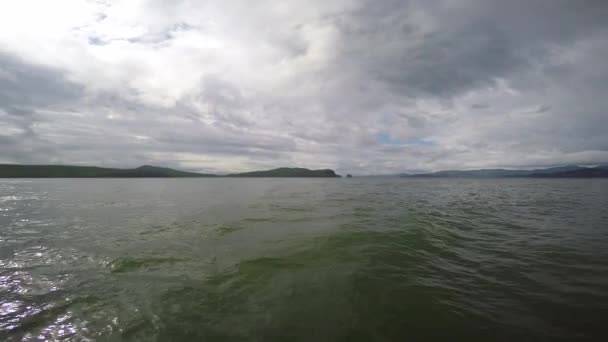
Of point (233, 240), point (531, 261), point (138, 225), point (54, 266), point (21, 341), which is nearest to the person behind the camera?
point (21, 341)

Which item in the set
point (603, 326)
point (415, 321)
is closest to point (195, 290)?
point (415, 321)

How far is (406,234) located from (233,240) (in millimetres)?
8526

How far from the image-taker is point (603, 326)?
4.43 m

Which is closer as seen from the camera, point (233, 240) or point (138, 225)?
point (233, 240)

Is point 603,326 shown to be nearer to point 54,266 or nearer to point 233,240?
point 233,240

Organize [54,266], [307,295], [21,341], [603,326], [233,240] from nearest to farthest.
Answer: [21,341], [603,326], [307,295], [54,266], [233,240]

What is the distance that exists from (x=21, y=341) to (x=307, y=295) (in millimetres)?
5366

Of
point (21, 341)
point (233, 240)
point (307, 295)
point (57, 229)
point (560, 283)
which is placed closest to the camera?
point (21, 341)

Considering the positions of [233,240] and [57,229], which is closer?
[233,240]

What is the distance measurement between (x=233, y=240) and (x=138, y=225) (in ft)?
24.1

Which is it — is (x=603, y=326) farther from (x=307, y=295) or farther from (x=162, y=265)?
(x=162, y=265)

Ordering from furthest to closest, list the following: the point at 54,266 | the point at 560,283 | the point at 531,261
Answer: the point at 531,261 → the point at 54,266 → the point at 560,283

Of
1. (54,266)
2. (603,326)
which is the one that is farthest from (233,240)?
(603,326)

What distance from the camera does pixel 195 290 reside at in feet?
19.2
